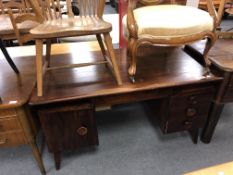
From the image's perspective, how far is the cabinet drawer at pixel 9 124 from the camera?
932 millimetres

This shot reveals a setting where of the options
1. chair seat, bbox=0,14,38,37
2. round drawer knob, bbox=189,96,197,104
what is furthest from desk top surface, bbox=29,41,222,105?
chair seat, bbox=0,14,38,37

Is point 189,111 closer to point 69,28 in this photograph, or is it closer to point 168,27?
point 168,27

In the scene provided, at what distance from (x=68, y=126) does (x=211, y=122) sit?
901 mm

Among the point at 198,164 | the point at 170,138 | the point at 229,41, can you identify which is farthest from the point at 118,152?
the point at 229,41

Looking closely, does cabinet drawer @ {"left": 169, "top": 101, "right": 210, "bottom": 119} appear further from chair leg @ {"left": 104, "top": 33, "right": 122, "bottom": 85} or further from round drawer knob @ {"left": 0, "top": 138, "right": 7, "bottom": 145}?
round drawer knob @ {"left": 0, "top": 138, "right": 7, "bottom": 145}

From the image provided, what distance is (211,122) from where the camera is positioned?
4.08 feet

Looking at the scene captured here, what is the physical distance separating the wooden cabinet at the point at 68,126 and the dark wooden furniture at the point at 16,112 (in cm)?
8

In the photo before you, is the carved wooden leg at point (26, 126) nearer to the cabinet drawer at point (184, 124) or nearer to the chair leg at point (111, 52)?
the chair leg at point (111, 52)

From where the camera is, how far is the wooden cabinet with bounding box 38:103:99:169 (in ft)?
3.18

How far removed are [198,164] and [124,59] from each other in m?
0.83

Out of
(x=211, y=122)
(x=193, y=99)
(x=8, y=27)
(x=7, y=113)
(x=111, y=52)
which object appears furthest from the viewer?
(x=8, y=27)

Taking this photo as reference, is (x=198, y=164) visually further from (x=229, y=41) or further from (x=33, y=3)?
(x=33, y=3)

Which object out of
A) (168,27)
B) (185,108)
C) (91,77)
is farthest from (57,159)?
(168,27)

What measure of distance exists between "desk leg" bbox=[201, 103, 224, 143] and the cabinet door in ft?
2.44
